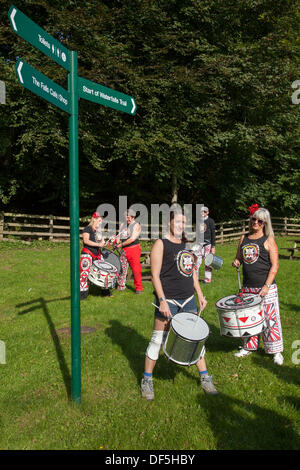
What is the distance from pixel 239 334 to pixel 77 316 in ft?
6.43

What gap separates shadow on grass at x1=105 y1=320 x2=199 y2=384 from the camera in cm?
451

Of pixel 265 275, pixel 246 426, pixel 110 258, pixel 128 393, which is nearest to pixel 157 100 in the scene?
pixel 110 258

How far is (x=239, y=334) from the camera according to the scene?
438cm

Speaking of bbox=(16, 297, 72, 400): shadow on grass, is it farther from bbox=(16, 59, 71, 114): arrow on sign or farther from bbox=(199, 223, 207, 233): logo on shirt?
bbox=(199, 223, 207, 233): logo on shirt

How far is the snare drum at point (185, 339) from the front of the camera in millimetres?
3684

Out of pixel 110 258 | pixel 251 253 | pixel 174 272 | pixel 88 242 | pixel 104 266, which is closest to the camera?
pixel 174 272

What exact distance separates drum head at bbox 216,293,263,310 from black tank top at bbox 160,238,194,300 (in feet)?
2.17

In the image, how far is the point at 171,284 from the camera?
4066 mm

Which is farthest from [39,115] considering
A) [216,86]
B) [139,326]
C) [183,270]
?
[183,270]

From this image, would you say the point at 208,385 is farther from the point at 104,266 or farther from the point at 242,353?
the point at 104,266

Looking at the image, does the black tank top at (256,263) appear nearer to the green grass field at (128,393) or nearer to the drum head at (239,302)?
the drum head at (239,302)

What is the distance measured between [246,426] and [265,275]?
203 centimetres

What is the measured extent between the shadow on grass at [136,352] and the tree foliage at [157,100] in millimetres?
11224
